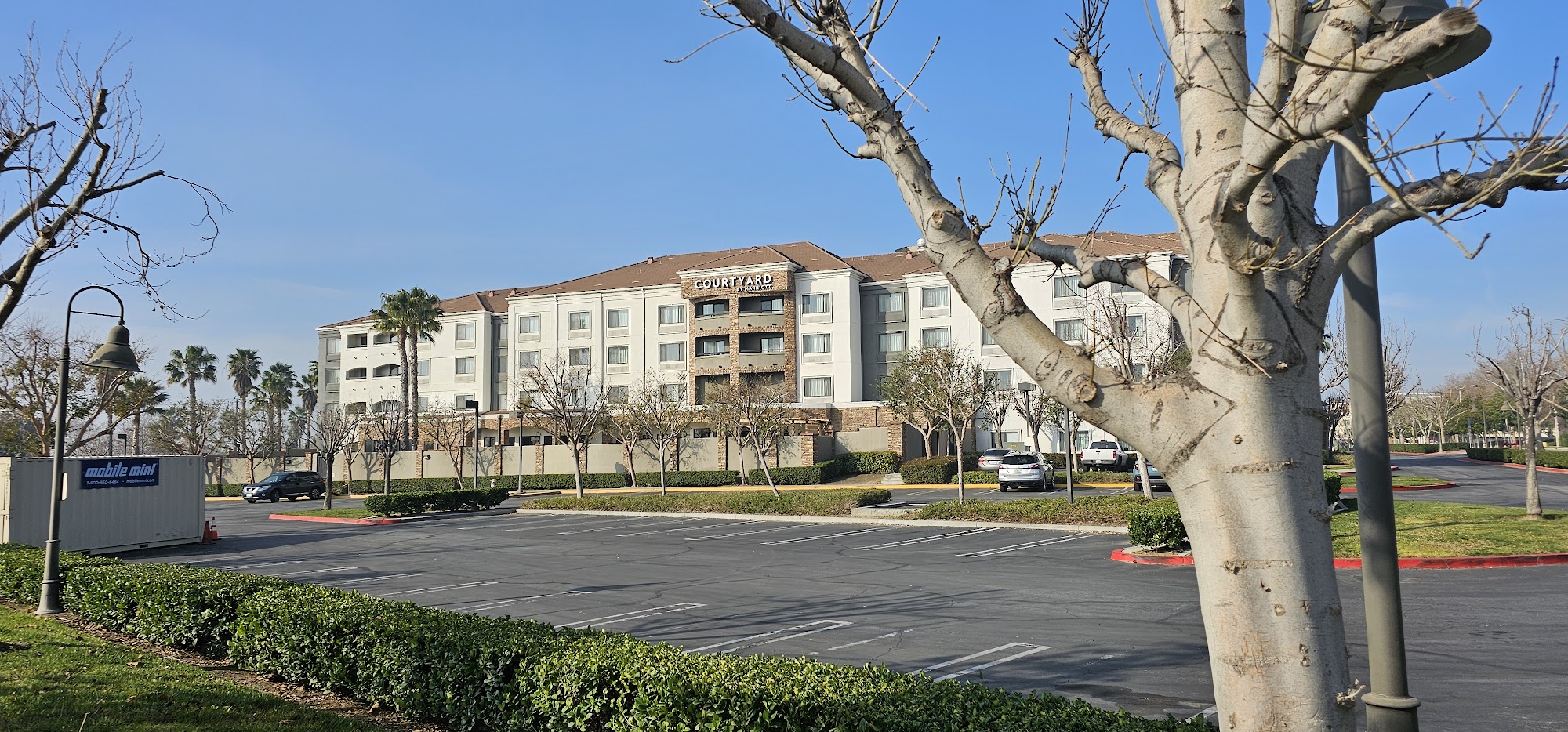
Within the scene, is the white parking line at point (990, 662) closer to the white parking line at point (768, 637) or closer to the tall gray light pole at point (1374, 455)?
the white parking line at point (768, 637)

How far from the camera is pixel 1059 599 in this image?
13875mm

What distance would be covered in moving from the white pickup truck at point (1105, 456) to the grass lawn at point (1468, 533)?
2615 centimetres

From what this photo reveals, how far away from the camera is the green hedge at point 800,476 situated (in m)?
50.0

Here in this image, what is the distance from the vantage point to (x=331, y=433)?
49875 mm

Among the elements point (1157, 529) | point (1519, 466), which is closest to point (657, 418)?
point (1157, 529)

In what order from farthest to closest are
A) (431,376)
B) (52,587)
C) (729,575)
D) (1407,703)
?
(431,376)
(729,575)
(52,587)
(1407,703)

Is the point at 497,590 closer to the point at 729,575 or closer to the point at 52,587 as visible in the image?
the point at 729,575

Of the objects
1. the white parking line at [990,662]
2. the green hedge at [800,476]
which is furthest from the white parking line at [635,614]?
the green hedge at [800,476]

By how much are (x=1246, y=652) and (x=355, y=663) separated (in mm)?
7694

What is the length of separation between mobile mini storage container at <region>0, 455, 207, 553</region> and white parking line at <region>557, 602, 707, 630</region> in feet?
49.8

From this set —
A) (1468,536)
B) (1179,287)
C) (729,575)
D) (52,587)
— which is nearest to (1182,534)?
(1468,536)

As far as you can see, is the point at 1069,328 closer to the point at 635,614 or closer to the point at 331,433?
the point at 331,433

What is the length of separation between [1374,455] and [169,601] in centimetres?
1180

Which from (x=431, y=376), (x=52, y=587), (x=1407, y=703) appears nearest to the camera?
(x=1407, y=703)
